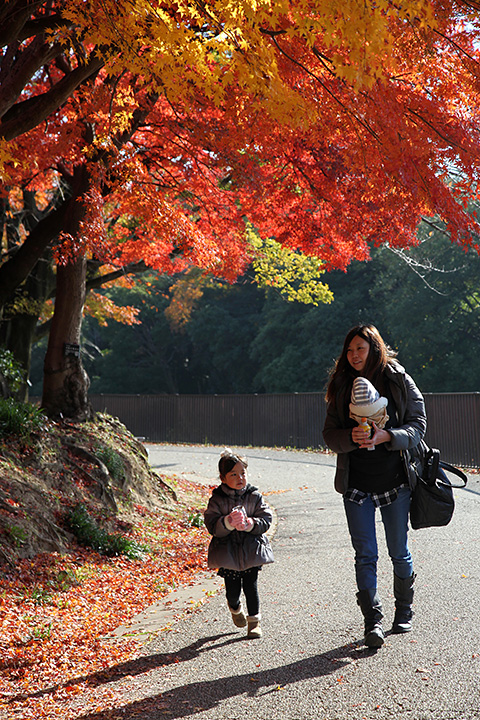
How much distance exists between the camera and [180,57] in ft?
16.8

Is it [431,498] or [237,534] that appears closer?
[431,498]

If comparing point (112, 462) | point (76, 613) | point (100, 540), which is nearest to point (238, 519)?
point (76, 613)

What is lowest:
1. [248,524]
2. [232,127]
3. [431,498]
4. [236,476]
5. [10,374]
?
[248,524]

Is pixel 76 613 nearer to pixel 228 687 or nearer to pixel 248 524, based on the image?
pixel 248 524

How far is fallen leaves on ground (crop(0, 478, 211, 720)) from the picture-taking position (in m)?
3.80

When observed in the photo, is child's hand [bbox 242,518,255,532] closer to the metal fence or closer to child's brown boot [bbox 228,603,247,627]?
child's brown boot [bbox 228,603,247,627]

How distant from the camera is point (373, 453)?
4250 millimetres

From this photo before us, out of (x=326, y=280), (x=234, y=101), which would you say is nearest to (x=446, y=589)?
(x=234, y=101)

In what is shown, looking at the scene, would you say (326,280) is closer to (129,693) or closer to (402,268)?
(402,268)

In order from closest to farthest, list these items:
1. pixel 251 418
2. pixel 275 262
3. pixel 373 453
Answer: pixel 373 453 < pixel 275 262 < pixel 251 418

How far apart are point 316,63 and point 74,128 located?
14.6 ft

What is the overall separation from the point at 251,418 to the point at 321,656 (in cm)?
2233

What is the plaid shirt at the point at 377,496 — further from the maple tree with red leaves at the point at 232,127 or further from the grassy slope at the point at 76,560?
the maple tree with red leaves at the point at 232,127

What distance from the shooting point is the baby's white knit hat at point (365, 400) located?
4125 millimetres
